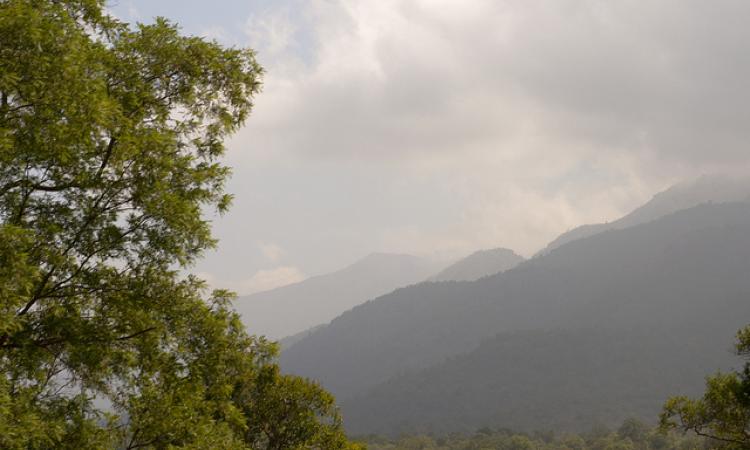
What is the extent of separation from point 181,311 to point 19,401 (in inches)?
120

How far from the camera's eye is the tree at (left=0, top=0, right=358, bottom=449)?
8914mm

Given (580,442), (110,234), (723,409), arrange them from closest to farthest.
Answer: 1. (110,234)
2. (723,409)
3. (580,442)

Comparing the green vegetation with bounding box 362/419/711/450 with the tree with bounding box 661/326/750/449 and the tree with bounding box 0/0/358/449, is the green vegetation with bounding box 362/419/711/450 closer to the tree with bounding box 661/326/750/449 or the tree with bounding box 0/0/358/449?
the tree with bounding box 661/326/750/449

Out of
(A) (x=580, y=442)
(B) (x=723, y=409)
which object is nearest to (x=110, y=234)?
(B) (x=723, y=409)

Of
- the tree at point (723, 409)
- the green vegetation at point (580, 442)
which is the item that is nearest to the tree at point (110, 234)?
the tree at point (723, 409)

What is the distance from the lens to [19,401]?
29.6ft

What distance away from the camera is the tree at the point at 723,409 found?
1770cm

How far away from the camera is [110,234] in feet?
34.5

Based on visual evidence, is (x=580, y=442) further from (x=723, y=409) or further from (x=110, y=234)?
(x=110, y=234)

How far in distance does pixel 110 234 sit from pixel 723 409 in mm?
19222

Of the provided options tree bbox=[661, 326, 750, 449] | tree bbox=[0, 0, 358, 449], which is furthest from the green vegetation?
tree bbox=[0, 0, 358, 449]

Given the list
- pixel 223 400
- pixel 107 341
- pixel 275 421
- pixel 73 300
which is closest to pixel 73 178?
pixel 73 300

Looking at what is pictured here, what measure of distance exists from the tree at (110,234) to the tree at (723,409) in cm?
1488

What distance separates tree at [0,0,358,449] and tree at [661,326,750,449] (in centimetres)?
1488
